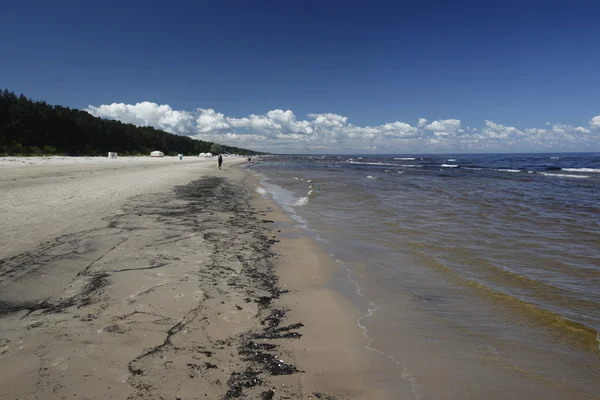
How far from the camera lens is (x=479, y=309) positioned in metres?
5.52

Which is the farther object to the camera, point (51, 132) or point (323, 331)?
point (51, 132)

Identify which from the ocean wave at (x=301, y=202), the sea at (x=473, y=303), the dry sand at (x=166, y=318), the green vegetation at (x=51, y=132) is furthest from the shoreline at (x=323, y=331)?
the green vegetation at (x=51, y=132)

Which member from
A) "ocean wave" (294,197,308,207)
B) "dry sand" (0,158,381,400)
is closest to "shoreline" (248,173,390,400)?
"dry sand" (0,158,381,400)

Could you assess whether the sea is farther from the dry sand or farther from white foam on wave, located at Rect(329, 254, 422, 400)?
the dry sand

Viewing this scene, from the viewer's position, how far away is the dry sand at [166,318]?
123 inches

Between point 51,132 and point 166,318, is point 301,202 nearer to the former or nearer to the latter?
point 166,318

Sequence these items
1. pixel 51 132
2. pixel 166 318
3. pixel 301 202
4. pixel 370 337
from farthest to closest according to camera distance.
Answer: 1. pixel 51 132
2. pixel 301 202
3. pixel 370 337
4. pixel 166 318

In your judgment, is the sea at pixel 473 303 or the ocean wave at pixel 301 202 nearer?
the sea at pixel 473 303

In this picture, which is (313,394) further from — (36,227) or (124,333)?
(36,227)

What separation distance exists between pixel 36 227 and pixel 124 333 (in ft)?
21.6

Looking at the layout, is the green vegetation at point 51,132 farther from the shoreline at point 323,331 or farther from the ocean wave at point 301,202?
the shoreline at point 323,331

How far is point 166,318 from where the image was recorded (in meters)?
4.33

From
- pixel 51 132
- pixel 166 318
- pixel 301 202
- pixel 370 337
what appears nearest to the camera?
pixel 166 318

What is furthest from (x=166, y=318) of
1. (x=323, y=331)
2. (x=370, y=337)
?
(x=370, y=337)
